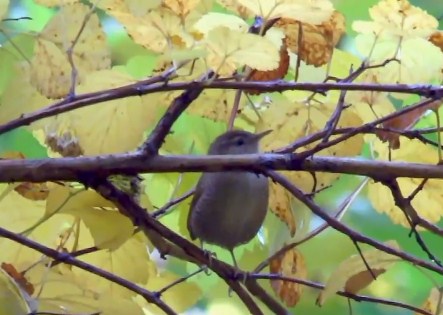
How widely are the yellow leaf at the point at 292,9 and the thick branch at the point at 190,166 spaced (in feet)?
0.23

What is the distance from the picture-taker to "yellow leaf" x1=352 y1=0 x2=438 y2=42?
45cm

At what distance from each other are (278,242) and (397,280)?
0.34m

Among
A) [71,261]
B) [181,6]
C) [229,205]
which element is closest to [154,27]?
[181,6]

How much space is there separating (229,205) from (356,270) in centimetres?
34

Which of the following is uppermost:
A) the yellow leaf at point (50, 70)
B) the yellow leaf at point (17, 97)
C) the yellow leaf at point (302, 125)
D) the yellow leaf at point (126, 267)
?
the yellow leaf at point (50, 70)

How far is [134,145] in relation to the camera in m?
0.43

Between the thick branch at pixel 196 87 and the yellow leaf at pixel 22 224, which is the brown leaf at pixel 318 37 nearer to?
the thick branch at pixel 196 87

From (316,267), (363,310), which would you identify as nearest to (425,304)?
(316,267)

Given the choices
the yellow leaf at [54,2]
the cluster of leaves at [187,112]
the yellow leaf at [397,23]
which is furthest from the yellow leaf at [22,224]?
the yellow leaf at [397,23]

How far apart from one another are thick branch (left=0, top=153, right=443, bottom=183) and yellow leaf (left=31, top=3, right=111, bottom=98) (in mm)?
41

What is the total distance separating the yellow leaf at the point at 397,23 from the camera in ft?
1.46

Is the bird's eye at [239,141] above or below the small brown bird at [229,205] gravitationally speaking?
above

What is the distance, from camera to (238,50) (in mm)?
381

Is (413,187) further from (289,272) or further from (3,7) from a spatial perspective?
(3,7)
